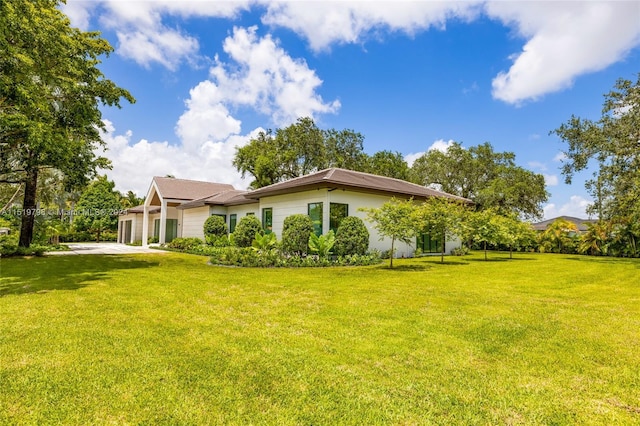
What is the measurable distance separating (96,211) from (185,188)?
13685 millimetres

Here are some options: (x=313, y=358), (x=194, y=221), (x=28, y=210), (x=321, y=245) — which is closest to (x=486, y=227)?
(x=321, y=245)

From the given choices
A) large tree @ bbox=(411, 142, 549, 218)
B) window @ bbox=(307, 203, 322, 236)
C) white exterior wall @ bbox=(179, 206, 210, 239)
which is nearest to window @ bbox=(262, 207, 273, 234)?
window @ bbox=(307, 203, 322, 236)

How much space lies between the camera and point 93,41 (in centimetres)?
1460

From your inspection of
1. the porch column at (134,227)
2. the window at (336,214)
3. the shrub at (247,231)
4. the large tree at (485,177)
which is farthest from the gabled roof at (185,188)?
the large tree at (485,177)

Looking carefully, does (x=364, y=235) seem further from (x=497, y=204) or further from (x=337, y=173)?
(x=497, y=204)

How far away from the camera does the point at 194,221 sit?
2678 centimetres

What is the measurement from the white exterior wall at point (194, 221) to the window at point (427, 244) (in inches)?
589

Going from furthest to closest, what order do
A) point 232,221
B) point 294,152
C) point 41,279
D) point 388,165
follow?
1. point 388,165
2. point 294,152
3. point 232,221
4. point 41,279

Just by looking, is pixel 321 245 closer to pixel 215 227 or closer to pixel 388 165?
pixel 215 227

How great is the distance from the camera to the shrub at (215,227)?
22.3 m

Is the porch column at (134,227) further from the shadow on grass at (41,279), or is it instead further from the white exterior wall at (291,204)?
the shadow on grass at (41,279)

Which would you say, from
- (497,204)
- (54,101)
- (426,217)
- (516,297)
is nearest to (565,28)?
(426,217)

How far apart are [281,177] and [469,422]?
114 ft

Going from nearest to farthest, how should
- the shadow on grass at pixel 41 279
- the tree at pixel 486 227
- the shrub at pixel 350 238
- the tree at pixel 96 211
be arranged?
the shadow on grass at pixel 41 279 → the shrub at pixel 350 238 → the tree at pixel 486 227 → the tree at pixel 96 211
